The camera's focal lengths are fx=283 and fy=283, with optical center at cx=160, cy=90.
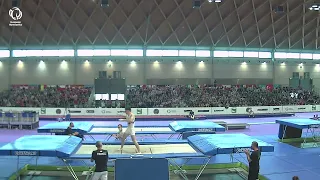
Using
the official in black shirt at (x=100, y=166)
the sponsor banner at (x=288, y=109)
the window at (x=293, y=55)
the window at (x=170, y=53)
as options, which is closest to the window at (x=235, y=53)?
the window at (x=293, y=55)

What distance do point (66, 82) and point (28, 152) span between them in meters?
34.0

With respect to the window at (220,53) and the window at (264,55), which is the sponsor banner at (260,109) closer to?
the window at (220,53)

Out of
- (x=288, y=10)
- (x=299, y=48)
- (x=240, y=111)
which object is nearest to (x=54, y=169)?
(x=240, y=111)

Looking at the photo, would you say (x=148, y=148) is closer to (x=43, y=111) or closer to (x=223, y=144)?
(x=223, y=144)

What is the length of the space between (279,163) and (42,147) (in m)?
9.89

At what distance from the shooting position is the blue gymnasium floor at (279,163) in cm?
1090

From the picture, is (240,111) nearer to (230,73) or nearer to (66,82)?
(230,73)

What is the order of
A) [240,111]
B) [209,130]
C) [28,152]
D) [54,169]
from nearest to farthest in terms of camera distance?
1. [28,152]
2. [54,169]
3. [209,130]
4. [240,111]

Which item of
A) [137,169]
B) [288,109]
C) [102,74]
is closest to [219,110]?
[288,109]

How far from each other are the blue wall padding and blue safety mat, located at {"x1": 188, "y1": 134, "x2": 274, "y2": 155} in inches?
123

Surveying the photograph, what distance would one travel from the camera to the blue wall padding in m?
7.52

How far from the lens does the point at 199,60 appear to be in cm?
4338

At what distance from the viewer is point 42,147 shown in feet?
32.1

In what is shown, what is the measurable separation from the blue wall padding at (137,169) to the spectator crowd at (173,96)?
2680 centimetres
